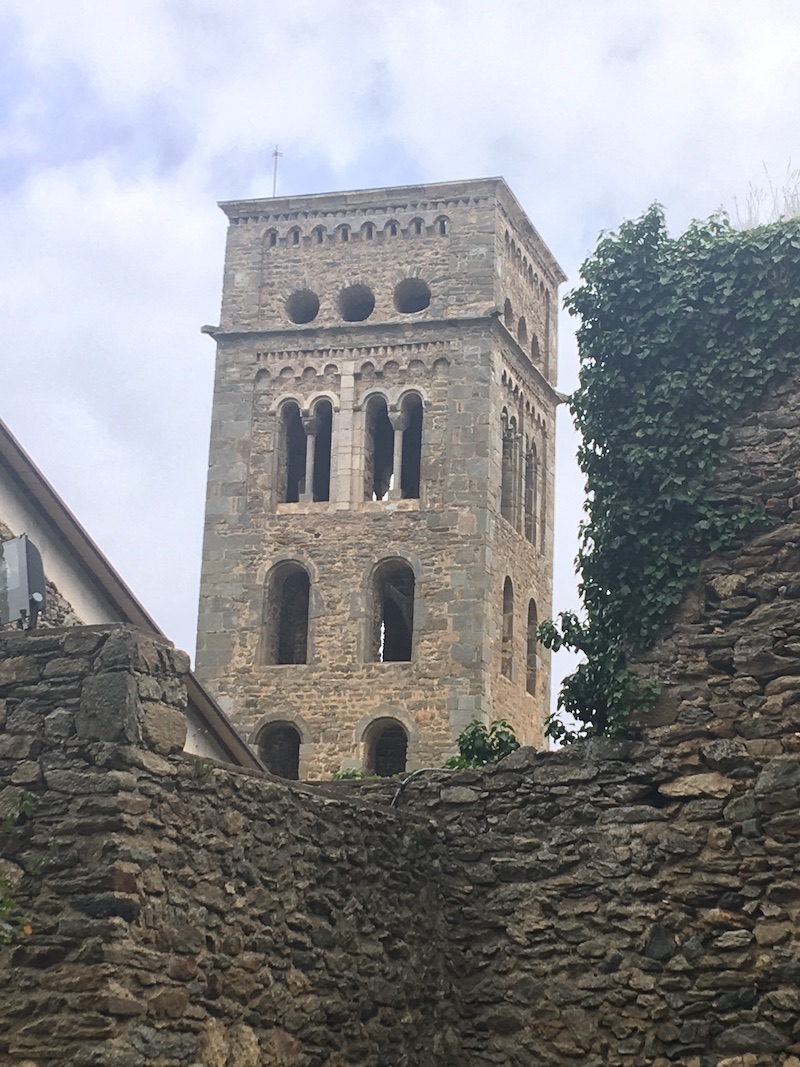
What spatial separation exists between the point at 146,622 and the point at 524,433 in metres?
22.1

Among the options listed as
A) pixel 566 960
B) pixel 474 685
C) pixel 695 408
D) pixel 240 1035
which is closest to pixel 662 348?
pixel 695 408

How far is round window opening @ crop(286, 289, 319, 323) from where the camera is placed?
35.0m

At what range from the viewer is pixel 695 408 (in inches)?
462

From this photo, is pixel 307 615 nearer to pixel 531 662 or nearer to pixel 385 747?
pixel 385 747

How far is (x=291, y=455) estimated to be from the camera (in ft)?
114

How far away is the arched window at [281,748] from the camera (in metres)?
32.0

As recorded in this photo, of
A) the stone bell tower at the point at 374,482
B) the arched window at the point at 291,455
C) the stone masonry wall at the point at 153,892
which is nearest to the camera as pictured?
the stone masonry wall at the point at 153,892

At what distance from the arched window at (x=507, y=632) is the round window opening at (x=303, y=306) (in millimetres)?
6707

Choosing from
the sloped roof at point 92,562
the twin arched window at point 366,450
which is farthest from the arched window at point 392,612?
the sloped roof at point 92,562

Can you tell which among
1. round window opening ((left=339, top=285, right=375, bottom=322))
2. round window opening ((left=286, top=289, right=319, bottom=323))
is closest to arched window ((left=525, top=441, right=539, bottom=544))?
round window opening ((left=339, top=285, right=375, bottom=322))

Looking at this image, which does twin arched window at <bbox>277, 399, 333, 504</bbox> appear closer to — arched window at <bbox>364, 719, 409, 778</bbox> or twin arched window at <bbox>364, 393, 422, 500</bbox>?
twin arched window at <bbox>364, 393, 422, 500</bbox>

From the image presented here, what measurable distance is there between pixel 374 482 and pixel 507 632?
13.0 ft

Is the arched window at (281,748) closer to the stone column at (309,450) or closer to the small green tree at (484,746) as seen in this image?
the stone column at (309,450)

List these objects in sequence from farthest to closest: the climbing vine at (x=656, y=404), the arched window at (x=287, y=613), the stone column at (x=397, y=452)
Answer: the stone column at (x=397, y=452) → the arched window at (x=287, y=613) → the climbing vine at (x=656, y=404)
